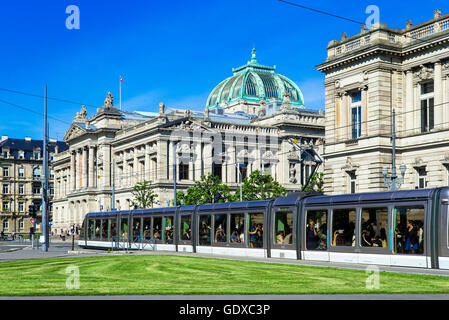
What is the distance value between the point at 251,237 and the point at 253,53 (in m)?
120

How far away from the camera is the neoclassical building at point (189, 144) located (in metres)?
103

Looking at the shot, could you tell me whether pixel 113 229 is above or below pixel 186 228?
below

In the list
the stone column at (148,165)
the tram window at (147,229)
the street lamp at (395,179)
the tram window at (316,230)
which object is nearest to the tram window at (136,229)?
the tram window at (147,229)

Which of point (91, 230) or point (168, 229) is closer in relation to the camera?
point (168, 229)

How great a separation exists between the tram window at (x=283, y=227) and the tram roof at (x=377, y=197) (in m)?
1.53

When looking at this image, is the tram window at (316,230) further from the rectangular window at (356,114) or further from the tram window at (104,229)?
the tram window at (104,229)

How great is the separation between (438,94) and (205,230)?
60.0ft

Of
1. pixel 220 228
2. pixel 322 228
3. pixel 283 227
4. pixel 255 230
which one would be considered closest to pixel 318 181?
pixel 220 228

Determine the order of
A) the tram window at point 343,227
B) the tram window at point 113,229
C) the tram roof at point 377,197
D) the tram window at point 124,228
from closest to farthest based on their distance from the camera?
the tram roof at point 377,197 → the tram window at point 343,227 → the tram window at point 124,228 → the tram window at point 113,229

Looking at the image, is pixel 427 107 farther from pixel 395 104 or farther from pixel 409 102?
pixel 395 104

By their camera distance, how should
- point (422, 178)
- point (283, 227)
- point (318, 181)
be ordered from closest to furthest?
point (283, 227), point (422, 178), point (318, 181)

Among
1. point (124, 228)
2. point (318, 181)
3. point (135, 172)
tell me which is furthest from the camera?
point (135, 172)

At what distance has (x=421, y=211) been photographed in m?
24.9

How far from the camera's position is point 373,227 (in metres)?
27.2
